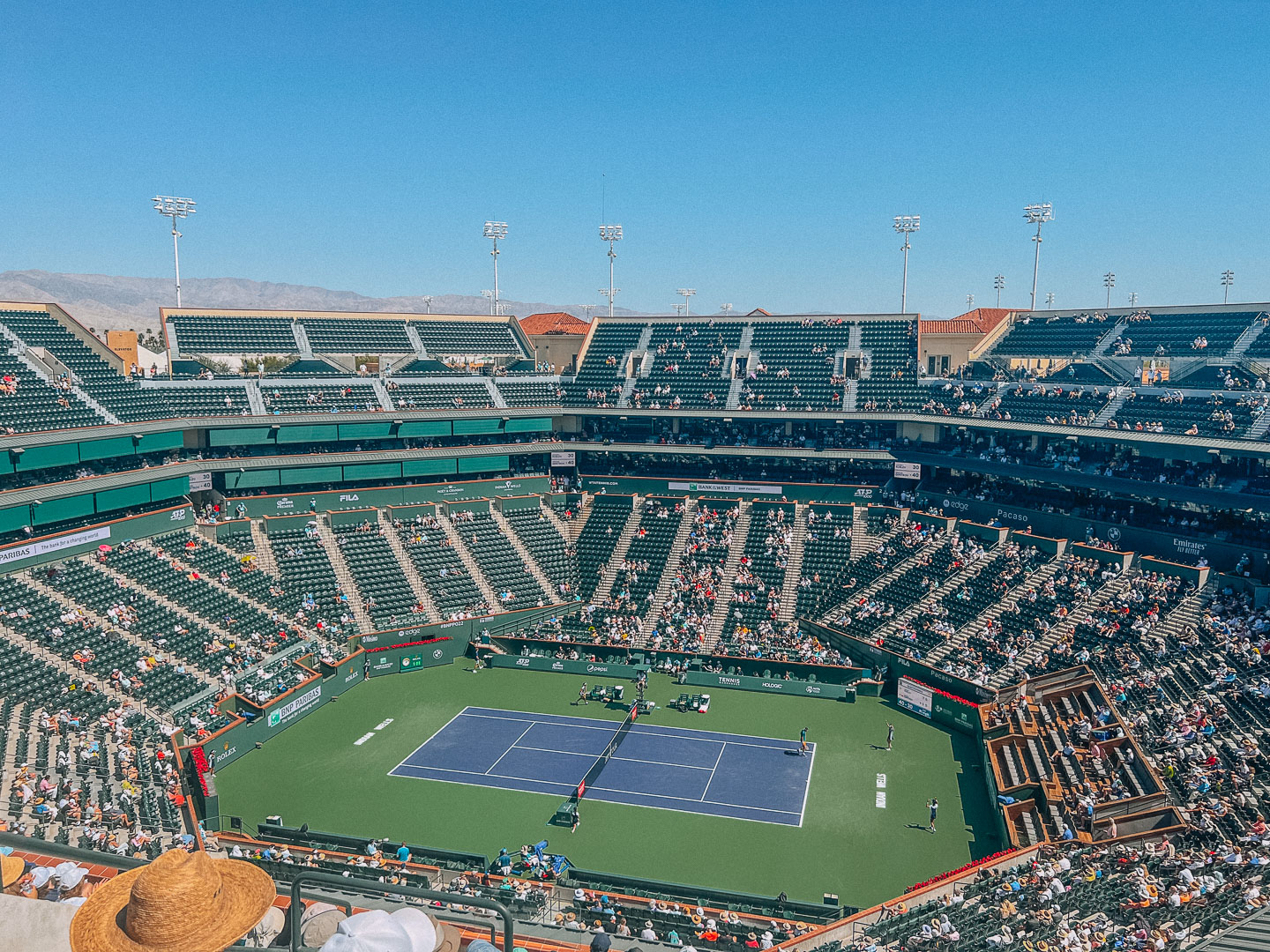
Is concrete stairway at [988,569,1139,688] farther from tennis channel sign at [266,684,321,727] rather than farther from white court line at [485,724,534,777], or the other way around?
tennis channel sign at [266,684,321,727]

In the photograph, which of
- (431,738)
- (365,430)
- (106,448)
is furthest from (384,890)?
(365,430)

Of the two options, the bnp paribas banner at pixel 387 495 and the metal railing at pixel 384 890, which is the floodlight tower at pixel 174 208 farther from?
the metal railing at pixel 384 890

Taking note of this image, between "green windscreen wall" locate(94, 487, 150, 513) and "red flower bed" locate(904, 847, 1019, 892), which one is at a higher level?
"green windscreen wall" locate(94, 487, 150, 513)

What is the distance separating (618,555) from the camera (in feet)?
175

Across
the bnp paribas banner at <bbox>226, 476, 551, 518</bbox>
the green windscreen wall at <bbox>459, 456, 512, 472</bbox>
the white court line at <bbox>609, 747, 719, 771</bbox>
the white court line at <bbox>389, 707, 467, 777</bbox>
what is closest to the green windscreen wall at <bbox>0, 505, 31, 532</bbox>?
the bnp paribas banner at <bbox>226, 476, 551, 518</bbox>

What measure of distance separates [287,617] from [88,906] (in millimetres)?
38683

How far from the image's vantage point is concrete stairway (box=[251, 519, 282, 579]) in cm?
4647

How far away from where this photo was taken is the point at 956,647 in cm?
4028

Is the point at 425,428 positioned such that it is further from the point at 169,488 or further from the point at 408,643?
the point at 408,643

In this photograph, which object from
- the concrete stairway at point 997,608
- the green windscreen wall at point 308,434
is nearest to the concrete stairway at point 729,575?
the concrete stairway at point 997,608

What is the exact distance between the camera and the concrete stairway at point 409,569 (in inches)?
1879

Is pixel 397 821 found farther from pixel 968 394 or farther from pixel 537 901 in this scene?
pixel 968 394

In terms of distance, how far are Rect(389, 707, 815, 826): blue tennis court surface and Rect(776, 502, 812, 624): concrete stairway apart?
1141 cm

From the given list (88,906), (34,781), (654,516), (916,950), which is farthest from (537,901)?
(654,516)
